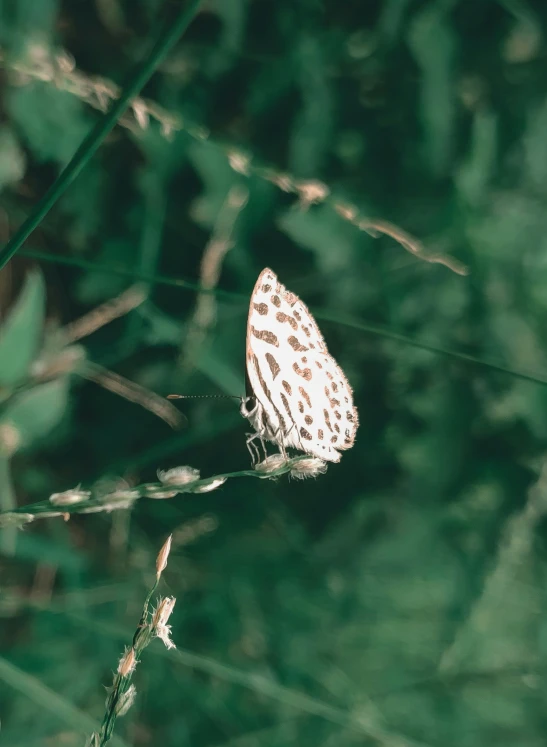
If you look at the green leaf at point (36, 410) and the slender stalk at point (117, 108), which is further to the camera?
the green leaf at point (36, 410)

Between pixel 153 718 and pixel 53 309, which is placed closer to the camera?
pixel 153 718

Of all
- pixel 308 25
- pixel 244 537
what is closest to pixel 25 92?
pixel 308 25

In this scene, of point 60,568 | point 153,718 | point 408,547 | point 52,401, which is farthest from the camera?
point 60,568

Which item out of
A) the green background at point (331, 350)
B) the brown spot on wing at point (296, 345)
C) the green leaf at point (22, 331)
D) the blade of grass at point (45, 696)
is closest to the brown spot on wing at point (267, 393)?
the brown spot on wing at point (296, 345)

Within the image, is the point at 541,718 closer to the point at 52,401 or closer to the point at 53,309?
the point at 52,401

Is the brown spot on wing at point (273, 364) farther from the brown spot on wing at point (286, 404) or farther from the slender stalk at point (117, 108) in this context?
the slender stalk at point (117, 108)

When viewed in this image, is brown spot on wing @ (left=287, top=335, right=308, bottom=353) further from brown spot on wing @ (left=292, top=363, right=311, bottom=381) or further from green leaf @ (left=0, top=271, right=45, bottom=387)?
green leaf @ (left=0, top=271, right=45, bottom=387)

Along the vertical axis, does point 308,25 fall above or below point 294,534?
above

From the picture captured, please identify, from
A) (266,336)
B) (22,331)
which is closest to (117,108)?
(266,336)
